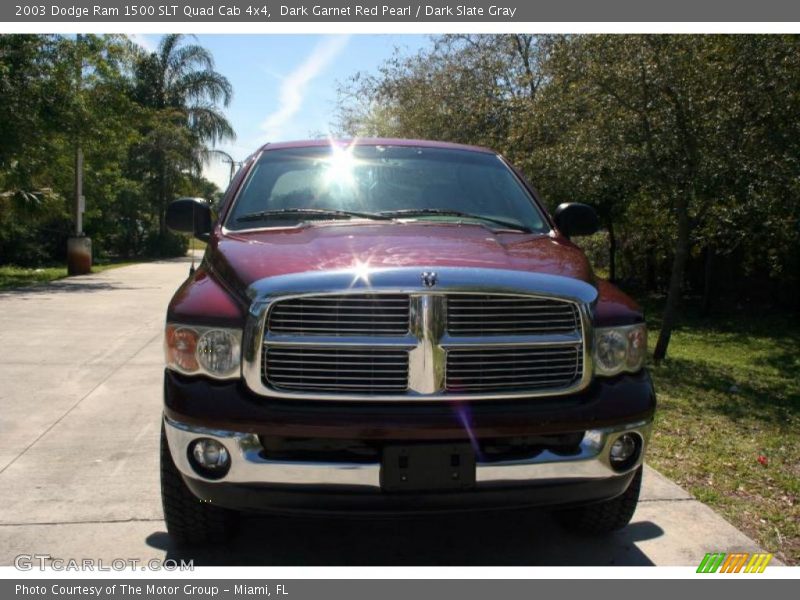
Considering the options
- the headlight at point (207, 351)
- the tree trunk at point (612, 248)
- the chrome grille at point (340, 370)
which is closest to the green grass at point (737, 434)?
the chrome grille at point (340, 370)

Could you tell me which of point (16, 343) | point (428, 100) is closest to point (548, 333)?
point (16, 343)

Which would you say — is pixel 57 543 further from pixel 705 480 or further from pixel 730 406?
pixel 730 406

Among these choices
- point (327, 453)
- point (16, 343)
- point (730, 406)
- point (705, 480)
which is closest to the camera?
point (327, 453)

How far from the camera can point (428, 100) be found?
16.8 meters

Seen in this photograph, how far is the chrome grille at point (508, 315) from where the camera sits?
3.28 meters

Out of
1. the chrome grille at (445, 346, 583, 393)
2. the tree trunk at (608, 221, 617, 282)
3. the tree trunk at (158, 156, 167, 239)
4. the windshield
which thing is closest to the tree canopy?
the tree trunk at (158, 156, 167, 239)

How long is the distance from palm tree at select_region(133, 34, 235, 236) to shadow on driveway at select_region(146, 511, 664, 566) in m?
34.1

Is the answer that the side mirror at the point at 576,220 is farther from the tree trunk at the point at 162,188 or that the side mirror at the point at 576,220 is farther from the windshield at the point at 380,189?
the tree trunk at the point at 162,188

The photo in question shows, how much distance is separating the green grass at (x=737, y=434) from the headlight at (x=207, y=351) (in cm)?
268

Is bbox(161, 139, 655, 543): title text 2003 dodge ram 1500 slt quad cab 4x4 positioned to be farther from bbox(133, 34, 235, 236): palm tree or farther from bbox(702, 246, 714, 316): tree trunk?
bbox(133, 34, 235, 236): palm tree

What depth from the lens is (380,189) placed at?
453 centimetres

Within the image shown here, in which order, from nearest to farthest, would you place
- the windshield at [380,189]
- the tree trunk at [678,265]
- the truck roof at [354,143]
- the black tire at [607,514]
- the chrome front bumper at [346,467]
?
1. the chrome front bumper at [346,467]
2. the black tire at [607,514]
3. the windshield at [380,189]
4. the truck roof at [354,143]
5. the tree trunk at [678,265]

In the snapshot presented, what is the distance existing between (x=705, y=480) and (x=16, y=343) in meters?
7.54

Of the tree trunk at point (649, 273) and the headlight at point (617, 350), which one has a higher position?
the headlight at point (617, 350)
